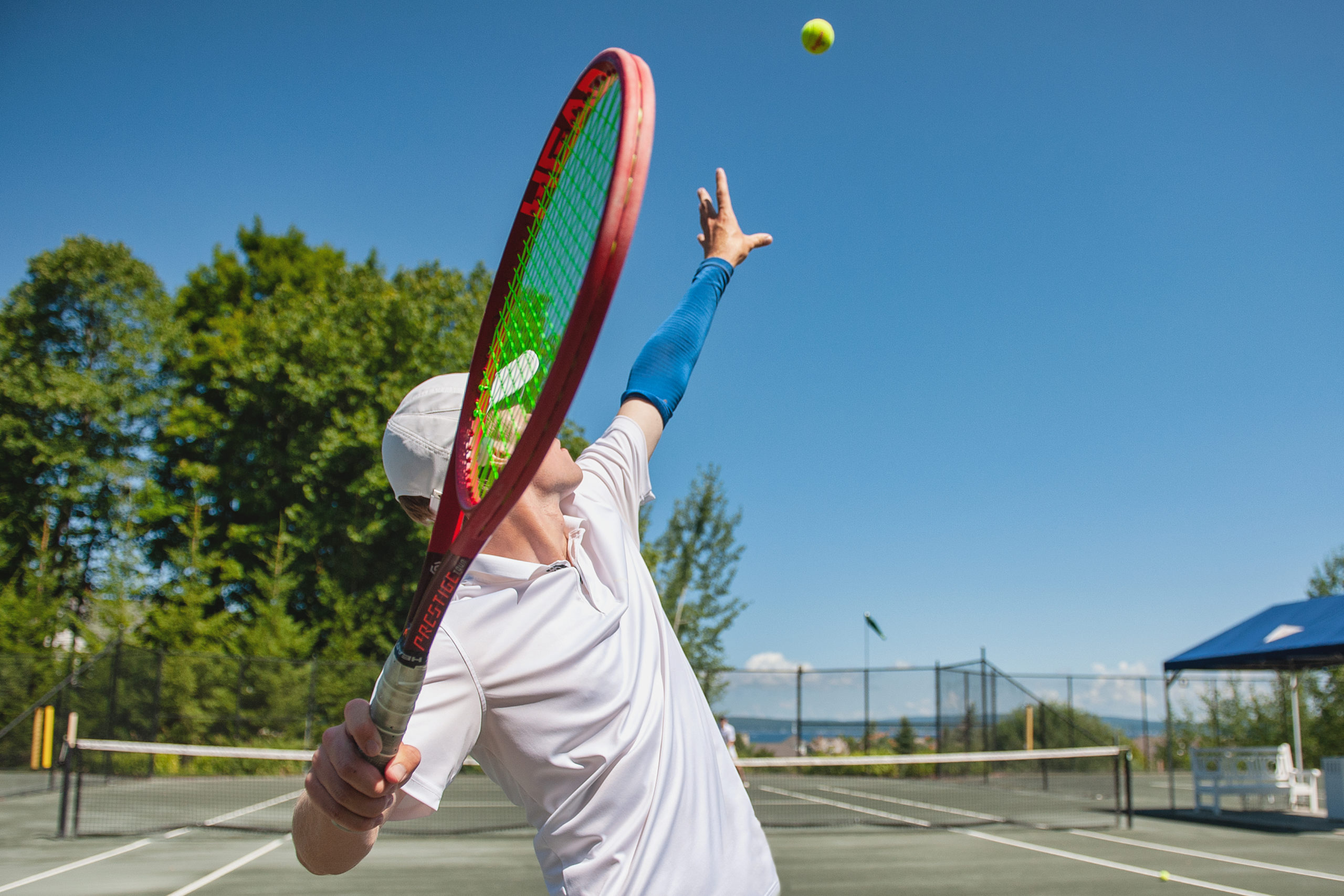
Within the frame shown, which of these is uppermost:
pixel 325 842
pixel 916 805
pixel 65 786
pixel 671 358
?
pixel 671 358

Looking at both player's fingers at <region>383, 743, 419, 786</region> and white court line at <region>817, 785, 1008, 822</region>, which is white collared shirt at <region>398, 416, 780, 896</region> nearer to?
player's fingers at <region>383, 743, 419, 786</region>

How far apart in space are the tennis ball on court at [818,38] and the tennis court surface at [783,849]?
647cm

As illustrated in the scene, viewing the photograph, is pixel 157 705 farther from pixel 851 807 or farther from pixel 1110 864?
pixel 1110 864

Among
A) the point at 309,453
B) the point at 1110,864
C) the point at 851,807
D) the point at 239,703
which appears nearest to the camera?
the point at 1110,864

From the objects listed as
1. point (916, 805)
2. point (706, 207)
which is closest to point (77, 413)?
point (916, 805)

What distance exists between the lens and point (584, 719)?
1.49m

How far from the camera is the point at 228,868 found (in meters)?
8.41

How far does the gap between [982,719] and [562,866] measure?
2293cm

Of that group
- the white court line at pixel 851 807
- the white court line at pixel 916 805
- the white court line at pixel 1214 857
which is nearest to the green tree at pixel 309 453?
the white court line at pixel 851 807

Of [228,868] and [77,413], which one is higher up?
[77,413]

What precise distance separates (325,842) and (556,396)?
72 centimetres

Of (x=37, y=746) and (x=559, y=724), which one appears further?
(x=37, y=746)

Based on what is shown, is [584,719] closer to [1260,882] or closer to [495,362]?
[495,362]

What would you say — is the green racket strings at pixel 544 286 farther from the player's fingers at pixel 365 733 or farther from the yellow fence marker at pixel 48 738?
the yellow fence marker at pixel 48 738
